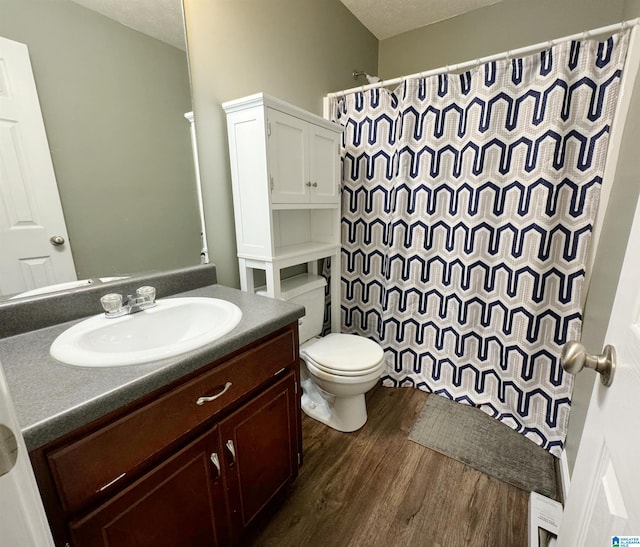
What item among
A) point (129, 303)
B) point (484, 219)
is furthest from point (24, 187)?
point (484, 219)

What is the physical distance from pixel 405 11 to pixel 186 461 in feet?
8.78

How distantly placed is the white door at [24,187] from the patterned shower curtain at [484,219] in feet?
5.01

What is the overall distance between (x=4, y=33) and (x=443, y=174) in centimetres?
180

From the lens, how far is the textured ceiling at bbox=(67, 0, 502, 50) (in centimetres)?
107

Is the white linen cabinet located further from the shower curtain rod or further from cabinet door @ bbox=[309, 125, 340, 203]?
the shower curtain rod

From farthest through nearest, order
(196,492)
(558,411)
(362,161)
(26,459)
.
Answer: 1. (362,161)
2. (558,411)
3. (196,492)
4. (26,459)

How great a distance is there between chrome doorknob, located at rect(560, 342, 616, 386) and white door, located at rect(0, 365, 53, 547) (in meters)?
0.74

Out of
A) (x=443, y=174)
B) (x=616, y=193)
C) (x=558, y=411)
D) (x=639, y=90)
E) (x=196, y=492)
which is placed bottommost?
(x=558, y=411)

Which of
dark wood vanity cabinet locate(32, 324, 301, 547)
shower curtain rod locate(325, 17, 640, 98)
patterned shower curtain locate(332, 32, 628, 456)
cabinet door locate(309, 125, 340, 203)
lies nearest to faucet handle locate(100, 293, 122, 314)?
dark wood vanity cabinet locate(32, 324, 301, 547)

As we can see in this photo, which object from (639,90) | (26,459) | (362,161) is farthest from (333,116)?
(26,459)

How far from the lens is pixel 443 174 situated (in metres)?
1.75

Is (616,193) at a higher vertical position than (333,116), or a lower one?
lower

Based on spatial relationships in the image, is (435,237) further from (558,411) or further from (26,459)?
(26,459)

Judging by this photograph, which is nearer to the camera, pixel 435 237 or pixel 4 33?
pixel 4 33
